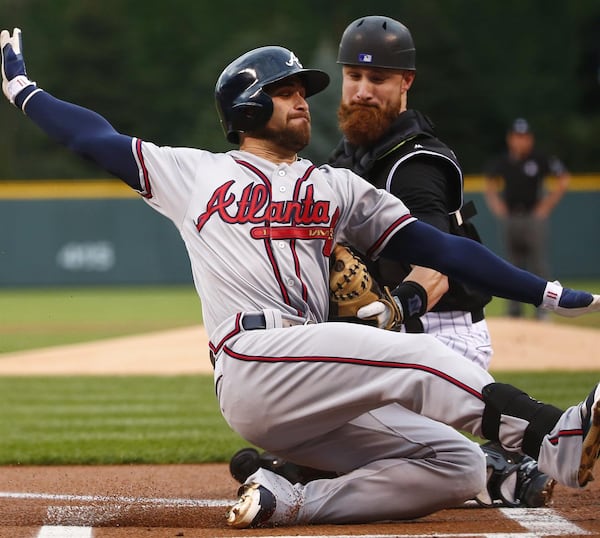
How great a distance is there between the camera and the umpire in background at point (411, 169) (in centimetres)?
434

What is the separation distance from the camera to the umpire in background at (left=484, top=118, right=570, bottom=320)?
44.4 feet

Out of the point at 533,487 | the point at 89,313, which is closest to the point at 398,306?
the point at 533,487

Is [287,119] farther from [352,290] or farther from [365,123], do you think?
[365,123]

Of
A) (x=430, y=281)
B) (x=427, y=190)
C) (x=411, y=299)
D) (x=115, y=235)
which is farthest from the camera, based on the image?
(x=115, y=235)

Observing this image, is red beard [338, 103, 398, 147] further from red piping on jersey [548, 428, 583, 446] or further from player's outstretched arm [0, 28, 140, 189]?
red piping on jersey [548, 428, 583, 446]

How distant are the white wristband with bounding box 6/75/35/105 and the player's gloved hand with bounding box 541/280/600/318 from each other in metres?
1.77

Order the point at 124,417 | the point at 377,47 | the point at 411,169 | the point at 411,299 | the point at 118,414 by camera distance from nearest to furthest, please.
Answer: the point at 411,299
the point at 411,169
the point at 377,47
the point at 124,417
the point at 118,414

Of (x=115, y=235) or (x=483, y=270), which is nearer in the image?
(x=483, y=270)

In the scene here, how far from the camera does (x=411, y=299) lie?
13.2 feet

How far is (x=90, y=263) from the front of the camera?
72.7 ft

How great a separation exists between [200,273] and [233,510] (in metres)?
0.75

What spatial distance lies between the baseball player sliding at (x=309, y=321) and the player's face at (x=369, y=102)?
2.73 feet

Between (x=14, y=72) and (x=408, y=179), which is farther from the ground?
(x=14, y=72)

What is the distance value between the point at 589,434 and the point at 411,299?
0.99 m
